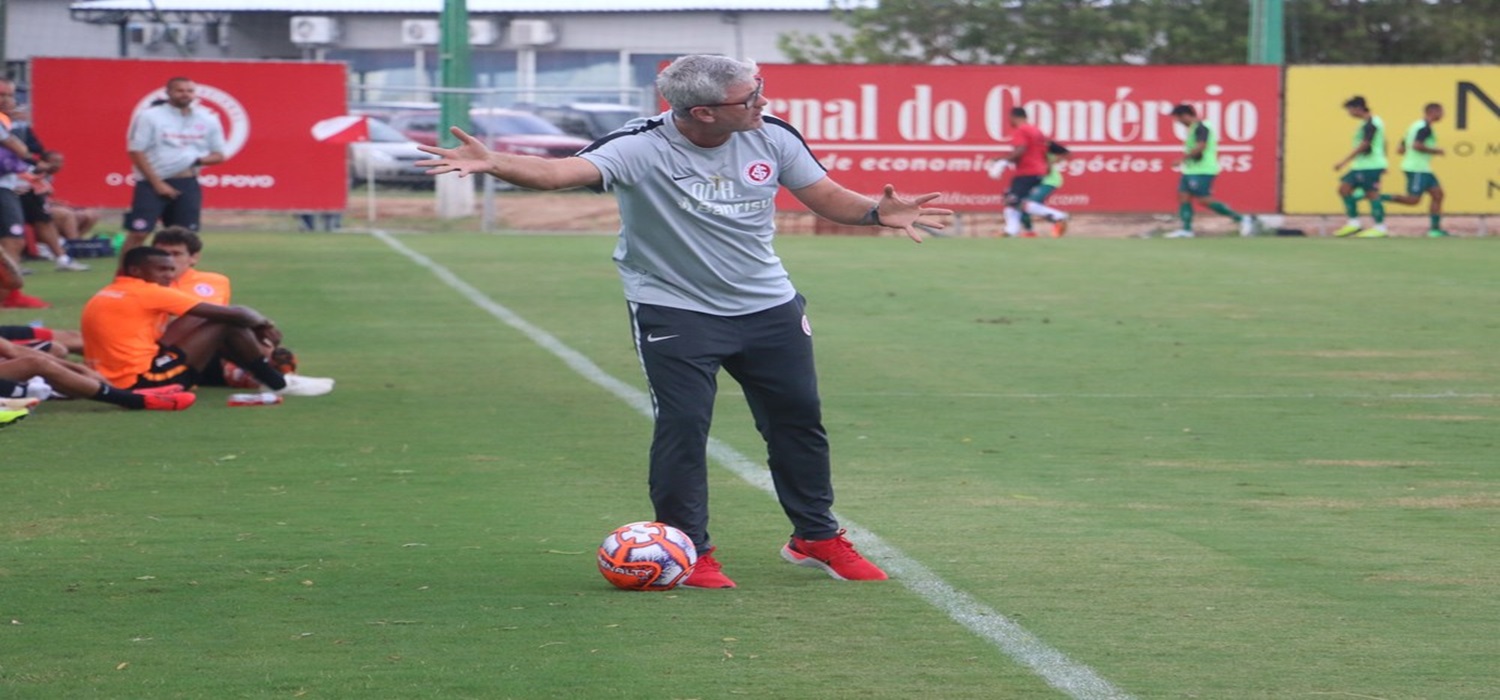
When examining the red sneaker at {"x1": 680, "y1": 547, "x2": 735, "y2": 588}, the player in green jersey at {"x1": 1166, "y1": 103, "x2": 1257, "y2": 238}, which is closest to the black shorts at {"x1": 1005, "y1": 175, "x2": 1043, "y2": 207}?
the player in green jersey at {"x1": 1166, "y1": 103, "x2": 1257, "y2": 238}

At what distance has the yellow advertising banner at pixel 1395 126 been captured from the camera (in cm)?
2870

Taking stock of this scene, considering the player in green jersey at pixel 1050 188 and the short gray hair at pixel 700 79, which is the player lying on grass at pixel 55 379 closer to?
the short gray hair at pixel 700 79

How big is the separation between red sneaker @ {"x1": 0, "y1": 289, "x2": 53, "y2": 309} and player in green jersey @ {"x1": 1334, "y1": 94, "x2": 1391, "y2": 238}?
17671mm

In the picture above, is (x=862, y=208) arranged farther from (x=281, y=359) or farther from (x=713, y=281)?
(x=281, y=359)

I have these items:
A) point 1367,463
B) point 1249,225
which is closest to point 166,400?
point 1367,463

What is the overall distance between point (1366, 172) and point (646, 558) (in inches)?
924

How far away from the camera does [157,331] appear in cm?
1082

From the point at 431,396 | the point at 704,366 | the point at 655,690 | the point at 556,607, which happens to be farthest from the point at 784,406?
the point at 431,396

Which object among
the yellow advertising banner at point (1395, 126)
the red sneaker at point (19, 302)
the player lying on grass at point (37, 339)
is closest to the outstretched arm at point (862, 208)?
the player lying on grass at point (37, 339)

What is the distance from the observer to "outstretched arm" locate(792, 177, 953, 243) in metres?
6.47

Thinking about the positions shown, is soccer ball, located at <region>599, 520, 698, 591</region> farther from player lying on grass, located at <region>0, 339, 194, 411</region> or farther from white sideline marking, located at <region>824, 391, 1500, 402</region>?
white sideline marking, located at <region>824, 391, 1500, 402</region>

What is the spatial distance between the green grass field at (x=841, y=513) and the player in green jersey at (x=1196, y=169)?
1227 cm

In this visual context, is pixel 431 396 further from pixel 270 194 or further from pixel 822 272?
pixel 270 194

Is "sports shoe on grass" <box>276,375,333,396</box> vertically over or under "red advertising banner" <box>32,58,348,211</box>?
under
